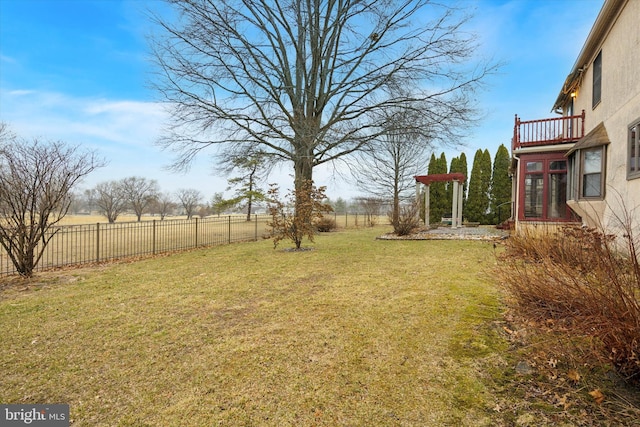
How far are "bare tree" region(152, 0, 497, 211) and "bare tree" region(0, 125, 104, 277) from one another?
19.6 feet

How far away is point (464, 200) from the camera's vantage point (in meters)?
22.2

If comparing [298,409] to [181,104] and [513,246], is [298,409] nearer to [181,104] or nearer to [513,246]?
[513,246]

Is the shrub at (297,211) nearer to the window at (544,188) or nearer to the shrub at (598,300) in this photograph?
the shrub at (598,300)

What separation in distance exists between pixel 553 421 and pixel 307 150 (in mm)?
11322

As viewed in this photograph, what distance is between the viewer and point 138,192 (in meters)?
38.2

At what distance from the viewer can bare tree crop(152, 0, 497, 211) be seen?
11.1 m

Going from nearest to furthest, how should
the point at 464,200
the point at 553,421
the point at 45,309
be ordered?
1. the point at 553,421
2. the point at 45,309
3. the point at 464,200

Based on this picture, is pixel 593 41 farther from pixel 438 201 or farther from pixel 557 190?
pixel 438 201

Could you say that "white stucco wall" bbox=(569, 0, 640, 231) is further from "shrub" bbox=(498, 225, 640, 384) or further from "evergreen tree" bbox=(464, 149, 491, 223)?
"evergreen tree" bbox=(464, 149, 491, 223)

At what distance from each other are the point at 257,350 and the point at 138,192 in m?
42.2

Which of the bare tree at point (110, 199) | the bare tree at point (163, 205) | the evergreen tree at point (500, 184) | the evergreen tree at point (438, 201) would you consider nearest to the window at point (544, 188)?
the evergreen tree at point (500, 184)

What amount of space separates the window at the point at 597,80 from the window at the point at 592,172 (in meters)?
1.69

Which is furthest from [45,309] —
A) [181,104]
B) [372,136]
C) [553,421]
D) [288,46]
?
[288,46]

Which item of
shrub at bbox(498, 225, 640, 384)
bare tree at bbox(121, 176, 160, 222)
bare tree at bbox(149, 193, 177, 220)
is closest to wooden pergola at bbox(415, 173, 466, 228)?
shrub at bbox(498, 225, 640, 384)
